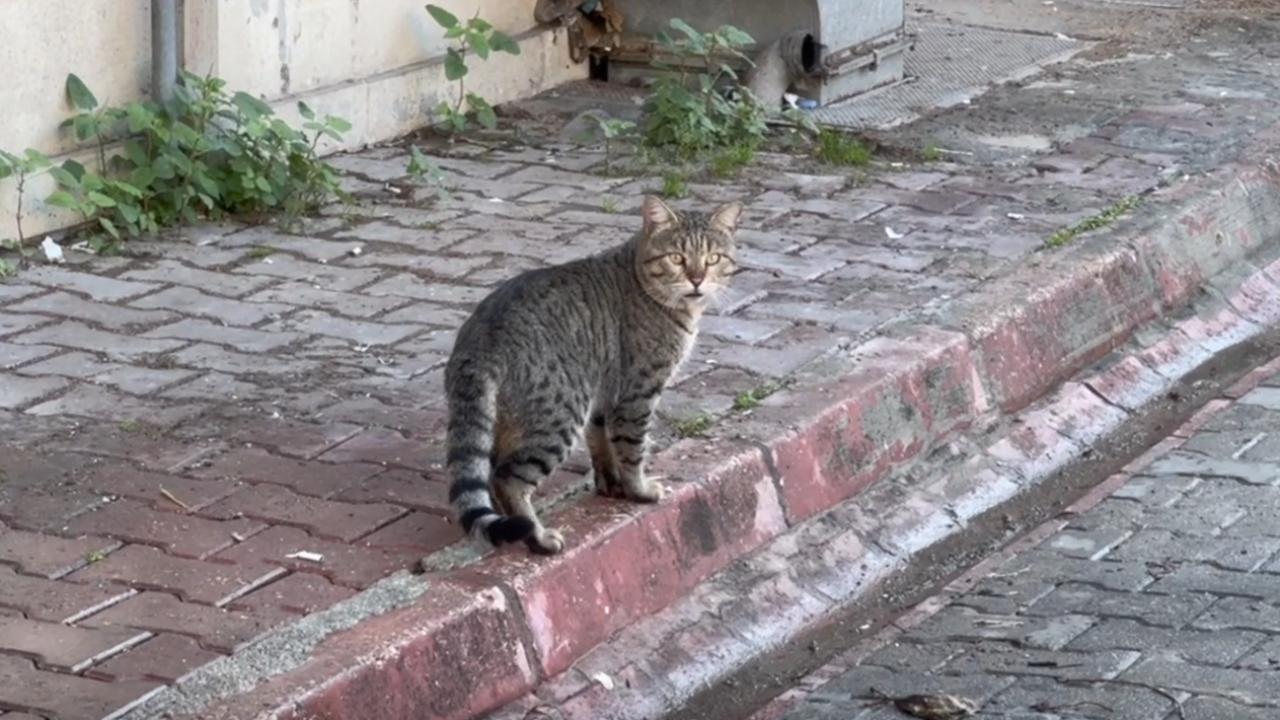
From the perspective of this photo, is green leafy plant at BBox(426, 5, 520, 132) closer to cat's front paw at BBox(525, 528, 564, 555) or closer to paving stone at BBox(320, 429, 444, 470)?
paving stone at BBox(320, 429, 444, 470)

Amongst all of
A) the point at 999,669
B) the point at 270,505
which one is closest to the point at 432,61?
the point at 270,505

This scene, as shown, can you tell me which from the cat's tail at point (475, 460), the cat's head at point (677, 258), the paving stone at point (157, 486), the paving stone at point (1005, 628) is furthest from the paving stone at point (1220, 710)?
the paving stone at point (157, 486)

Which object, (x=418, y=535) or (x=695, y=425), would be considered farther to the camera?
(x=695, y=425)

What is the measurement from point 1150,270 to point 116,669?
457 centimetres

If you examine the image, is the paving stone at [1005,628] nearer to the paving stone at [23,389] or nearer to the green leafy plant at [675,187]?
the paving stone at [23,389]

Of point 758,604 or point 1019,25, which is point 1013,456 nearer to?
point 758,604

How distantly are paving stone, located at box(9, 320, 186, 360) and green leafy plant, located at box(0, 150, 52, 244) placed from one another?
2.14ft

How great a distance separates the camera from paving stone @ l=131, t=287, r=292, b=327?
275 inches

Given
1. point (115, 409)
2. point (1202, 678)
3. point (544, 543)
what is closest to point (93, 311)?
point (115, 409)

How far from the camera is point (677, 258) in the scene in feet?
18.5

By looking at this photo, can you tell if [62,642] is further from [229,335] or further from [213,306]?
[213,306]

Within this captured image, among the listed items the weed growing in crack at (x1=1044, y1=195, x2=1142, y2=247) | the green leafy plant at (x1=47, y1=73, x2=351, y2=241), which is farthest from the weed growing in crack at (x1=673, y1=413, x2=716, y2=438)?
the green leafy plant at (x1=47, y1=73, x2=351, y2=241)

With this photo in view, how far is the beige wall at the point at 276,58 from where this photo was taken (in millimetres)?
7695

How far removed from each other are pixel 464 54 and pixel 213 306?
8.99 ft
